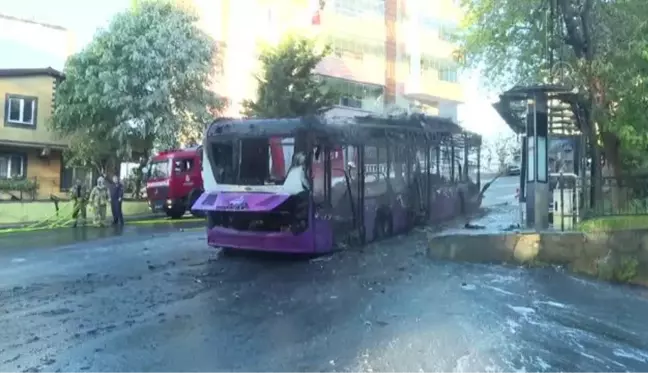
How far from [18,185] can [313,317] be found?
23085 mm

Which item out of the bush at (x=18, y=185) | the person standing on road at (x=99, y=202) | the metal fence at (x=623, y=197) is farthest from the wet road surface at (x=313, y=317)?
the bush at (x=18, y=185)

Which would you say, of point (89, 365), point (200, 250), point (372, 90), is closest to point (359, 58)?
point (372, 90)

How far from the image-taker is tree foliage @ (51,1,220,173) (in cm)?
2820

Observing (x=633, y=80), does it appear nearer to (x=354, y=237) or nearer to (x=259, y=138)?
(x=354, y=237)

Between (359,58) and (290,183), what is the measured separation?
32.7m

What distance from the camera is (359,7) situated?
→ 144ft

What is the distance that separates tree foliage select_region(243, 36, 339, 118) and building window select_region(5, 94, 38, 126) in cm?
990

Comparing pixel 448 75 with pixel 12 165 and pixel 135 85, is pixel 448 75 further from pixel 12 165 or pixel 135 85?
pixel 12 165

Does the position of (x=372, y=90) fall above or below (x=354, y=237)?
above

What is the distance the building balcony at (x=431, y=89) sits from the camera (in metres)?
48.5

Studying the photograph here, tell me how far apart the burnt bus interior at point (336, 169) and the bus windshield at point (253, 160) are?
2cm

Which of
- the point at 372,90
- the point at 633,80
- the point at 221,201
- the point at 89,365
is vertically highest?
the point at 372,90

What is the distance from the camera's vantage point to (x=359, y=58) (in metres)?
44.3

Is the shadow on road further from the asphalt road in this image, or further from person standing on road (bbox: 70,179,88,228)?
the asphalt road
